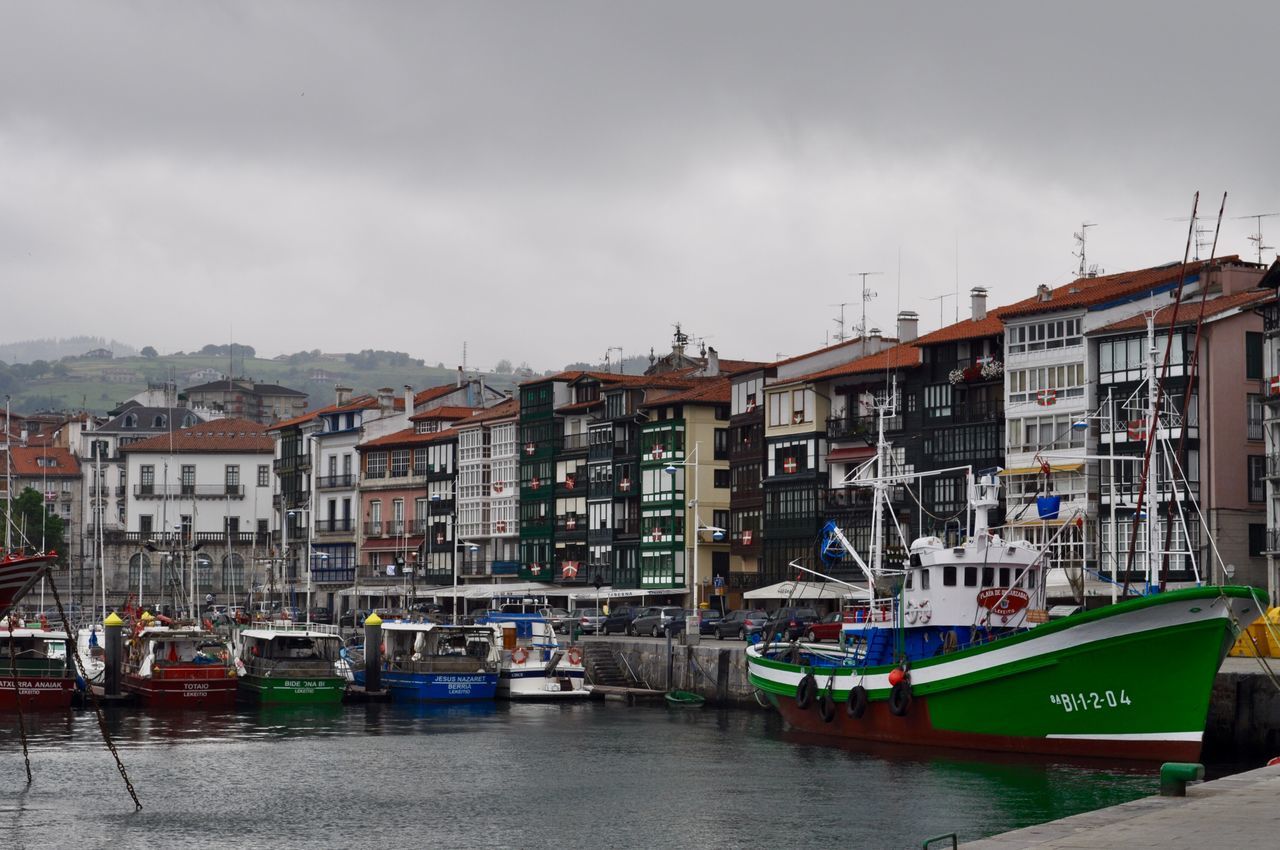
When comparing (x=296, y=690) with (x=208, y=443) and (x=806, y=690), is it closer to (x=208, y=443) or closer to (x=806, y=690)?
(x=806, y=690)

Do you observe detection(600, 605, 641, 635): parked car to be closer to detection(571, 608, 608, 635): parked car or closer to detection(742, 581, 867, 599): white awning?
detection(571, 608, 608, 635): parked car

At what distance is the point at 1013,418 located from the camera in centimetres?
10394

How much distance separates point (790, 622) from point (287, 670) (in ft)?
67.5

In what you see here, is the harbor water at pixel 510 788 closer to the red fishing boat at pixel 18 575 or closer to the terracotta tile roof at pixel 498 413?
the red fishing boat at pixel 18 575

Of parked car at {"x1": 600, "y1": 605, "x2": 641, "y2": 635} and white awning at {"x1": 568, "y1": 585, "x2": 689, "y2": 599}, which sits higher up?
white awning at {"x1": 568, "y1": 585, "x2": 689, "y2": 599}

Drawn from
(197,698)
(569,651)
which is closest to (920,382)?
(569,651)

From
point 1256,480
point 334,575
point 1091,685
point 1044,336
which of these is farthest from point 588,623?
point 334,575

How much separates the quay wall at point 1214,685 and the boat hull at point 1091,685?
247 centimetres

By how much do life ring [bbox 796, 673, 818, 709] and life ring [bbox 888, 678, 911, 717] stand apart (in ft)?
17.4

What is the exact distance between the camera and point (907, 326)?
122 m

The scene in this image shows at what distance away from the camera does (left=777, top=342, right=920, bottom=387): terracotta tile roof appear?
112850 millimetres

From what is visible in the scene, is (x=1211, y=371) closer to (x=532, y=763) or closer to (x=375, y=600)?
(x=532, y=763)

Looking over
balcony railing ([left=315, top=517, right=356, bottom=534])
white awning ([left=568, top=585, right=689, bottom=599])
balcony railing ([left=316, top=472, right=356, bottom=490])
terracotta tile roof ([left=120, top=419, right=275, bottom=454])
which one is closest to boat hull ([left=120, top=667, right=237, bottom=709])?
white awning ([left=568, top=585, right=689, bottom=599])

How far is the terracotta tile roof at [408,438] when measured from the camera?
159375 millimetres
